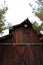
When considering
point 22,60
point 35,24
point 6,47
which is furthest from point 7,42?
point 35,24

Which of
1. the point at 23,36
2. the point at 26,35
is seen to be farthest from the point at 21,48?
the point at 26,35

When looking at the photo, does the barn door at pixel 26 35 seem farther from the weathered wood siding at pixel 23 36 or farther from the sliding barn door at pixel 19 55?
the sliding barn door at pixel 19 55

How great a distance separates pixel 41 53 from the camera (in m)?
21.6

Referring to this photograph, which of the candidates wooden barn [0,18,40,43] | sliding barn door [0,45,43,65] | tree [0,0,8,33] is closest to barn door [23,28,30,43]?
wooden barn [0,18,40,43]

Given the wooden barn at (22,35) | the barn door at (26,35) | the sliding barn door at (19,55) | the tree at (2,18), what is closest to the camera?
the tree at (2,18)

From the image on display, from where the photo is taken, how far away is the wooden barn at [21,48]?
69.2 ft

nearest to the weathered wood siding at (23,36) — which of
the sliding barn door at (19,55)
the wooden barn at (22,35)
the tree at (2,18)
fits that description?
the wooden barn at (22,35)

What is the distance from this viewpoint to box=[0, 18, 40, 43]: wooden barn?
21.3 m

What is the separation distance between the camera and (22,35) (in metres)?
21.7

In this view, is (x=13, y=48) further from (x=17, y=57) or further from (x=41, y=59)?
(x=41, y=59)

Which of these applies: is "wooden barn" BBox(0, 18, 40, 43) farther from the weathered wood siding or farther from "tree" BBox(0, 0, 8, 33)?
"tree" BBox(0, 0, 8, 33)

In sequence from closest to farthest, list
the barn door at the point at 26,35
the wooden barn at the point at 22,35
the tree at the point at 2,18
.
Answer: the tree at the point at 2,18 < the wooden barn at the point at 22,35 < the barn door at the point at 26,35

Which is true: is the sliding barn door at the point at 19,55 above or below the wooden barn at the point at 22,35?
below

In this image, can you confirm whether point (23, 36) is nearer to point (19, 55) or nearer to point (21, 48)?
point (21, 48)
